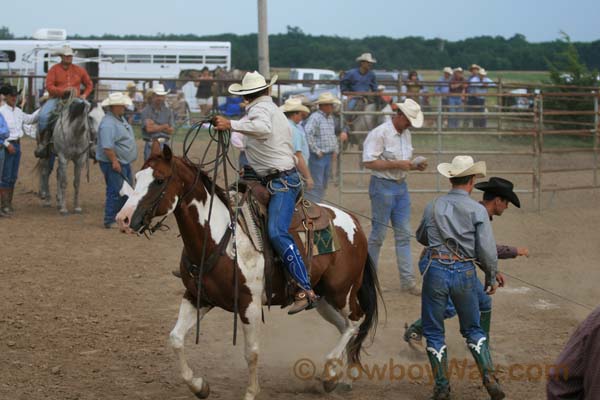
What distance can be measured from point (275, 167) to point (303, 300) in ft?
3.17

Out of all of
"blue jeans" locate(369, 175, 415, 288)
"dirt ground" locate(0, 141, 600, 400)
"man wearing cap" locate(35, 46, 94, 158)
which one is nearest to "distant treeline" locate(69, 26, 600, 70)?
"man wearing cap" locate(35, 46, 94, 158)

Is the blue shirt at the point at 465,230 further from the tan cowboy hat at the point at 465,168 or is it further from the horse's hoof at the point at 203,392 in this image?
the horse's hoof at the point at 203,392

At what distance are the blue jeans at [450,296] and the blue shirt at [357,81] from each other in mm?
10448

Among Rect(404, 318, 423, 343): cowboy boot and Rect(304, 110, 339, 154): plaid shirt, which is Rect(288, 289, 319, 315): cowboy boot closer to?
Rect(404, 318, 423, 343): cowboy boot

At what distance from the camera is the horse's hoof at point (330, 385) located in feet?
20.4

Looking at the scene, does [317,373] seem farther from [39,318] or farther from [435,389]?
[39,318]

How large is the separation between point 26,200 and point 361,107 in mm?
6219

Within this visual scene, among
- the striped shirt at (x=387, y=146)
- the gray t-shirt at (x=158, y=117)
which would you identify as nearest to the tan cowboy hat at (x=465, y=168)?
the striped shirt at (x=387, y=146)

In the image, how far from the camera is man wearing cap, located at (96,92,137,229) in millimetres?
12219

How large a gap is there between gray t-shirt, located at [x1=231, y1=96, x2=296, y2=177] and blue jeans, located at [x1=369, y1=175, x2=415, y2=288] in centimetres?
260

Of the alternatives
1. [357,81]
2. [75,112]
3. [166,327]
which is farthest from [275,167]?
[357,81]

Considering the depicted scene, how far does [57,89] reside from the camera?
45.7 feet

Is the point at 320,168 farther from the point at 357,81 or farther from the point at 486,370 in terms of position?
the point at 486,370

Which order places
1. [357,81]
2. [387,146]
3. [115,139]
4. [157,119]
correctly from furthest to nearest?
[357,81] < [157,119] < [115,139] < [387,146]
